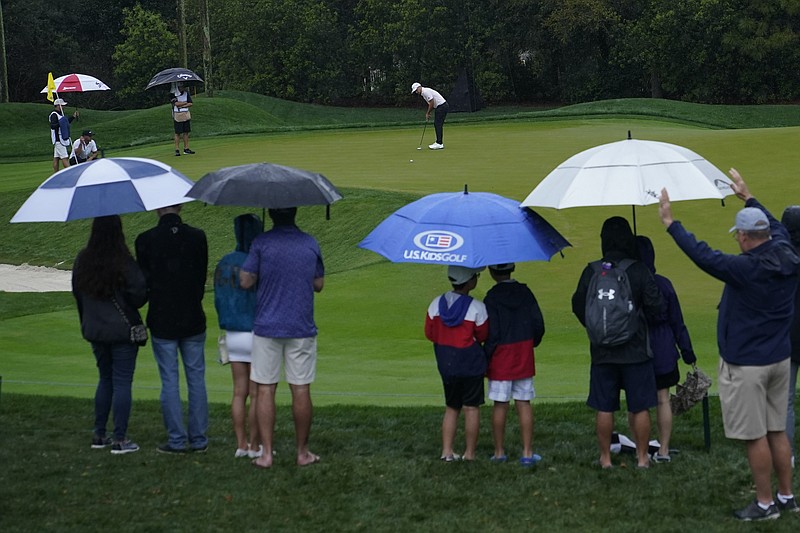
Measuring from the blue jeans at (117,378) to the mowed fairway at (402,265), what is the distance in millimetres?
1963

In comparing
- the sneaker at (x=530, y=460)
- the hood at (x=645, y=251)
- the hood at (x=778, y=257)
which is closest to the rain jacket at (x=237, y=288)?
the sneaker at (x=530, y=460)

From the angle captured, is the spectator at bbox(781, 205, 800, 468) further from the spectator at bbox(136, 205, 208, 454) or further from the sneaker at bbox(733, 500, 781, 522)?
the spectator at bbox(136, 205, 208, 454)

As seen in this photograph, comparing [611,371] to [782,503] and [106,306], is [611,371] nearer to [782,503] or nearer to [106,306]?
[782,503]

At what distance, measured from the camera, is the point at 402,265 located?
51.6 feet

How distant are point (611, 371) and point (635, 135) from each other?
59.1ft

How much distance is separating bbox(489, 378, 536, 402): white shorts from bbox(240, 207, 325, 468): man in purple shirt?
3.89 feet

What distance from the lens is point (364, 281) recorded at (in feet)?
49.4

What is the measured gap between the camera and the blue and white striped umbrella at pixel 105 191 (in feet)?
25.9

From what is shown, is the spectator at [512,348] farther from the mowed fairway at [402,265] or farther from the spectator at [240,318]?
the mowed fairway at [402,265]

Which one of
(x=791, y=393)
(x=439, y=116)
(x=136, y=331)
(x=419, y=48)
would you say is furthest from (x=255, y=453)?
(x=419, y=48)

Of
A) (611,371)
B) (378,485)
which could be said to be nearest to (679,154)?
(611,371)

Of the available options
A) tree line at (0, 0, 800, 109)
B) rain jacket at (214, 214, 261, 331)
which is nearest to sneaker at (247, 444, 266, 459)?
rain jacket at (214, 214, 261, 331)

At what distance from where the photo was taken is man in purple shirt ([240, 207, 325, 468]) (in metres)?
7.46

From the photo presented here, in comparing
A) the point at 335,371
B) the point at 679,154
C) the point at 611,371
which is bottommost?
the point at 335,371
